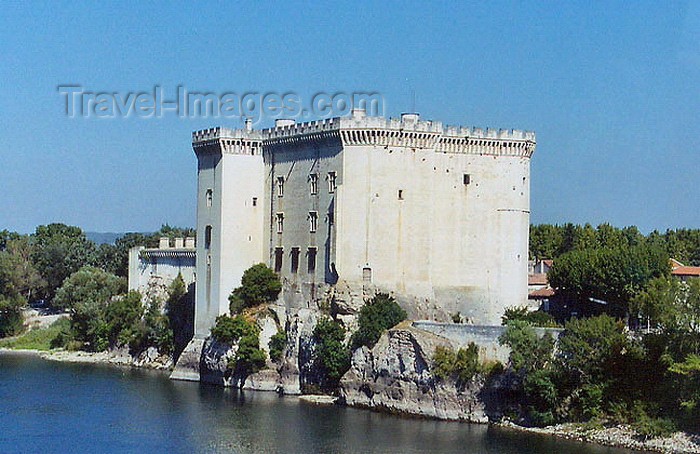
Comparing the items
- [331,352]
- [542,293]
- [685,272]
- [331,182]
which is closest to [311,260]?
[331,182]

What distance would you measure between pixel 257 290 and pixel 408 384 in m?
12.7

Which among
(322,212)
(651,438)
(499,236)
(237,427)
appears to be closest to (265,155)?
(322,212)

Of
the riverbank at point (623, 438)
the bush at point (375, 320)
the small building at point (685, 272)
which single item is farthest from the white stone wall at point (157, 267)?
the riverbank at point (623, 438)

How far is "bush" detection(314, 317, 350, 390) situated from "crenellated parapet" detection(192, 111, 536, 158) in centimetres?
865

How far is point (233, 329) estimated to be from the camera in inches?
2527

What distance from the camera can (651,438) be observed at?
48938 mm

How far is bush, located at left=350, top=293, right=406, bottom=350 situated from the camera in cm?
5878

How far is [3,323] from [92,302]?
1138 centimetres

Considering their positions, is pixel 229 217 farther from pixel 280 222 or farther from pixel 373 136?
pixel 373 136

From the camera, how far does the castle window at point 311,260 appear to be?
64.1 metres

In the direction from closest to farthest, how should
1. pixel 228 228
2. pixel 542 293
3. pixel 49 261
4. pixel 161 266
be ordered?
pixel 228 228 → pixel 542 293 → pixel 161 266 → pixel 49 261

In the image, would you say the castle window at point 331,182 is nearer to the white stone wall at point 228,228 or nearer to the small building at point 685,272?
the white stone wall at point 228,228

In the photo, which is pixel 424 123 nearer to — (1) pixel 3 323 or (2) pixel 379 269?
(2) pixel 379 269

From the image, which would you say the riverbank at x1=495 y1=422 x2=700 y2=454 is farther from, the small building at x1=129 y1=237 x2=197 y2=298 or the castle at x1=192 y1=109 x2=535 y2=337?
the small building at x1=129 y1=237 x2=197 y2=298
